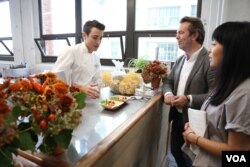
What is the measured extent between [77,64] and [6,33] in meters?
4.07

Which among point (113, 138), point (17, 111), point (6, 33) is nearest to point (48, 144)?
point (17, 111)

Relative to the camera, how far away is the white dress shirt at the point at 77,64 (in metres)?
2.06

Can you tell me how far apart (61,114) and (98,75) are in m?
1.76

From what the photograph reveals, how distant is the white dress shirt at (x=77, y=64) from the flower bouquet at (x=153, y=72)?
2.19ft

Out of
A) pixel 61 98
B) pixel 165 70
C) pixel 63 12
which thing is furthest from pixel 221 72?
pixel 63 12

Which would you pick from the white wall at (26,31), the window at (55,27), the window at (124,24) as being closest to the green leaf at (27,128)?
the window at (124,24)

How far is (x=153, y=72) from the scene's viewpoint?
1899mm

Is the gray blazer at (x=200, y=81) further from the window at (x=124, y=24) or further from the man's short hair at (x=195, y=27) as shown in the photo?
the window at (x=124, y=24)

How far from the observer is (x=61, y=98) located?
661mm

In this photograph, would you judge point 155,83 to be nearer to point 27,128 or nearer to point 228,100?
point 228,100

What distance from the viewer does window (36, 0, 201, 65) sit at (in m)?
3.38

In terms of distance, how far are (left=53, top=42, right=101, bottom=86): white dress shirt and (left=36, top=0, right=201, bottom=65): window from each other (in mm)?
1289

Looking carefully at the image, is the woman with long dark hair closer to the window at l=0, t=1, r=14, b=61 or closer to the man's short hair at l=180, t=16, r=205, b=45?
the man's short hair at l=180, t=16, r=205, b=45

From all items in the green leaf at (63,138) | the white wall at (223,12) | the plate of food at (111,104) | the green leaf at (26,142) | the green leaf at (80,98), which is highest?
the white wall at (223,12)
